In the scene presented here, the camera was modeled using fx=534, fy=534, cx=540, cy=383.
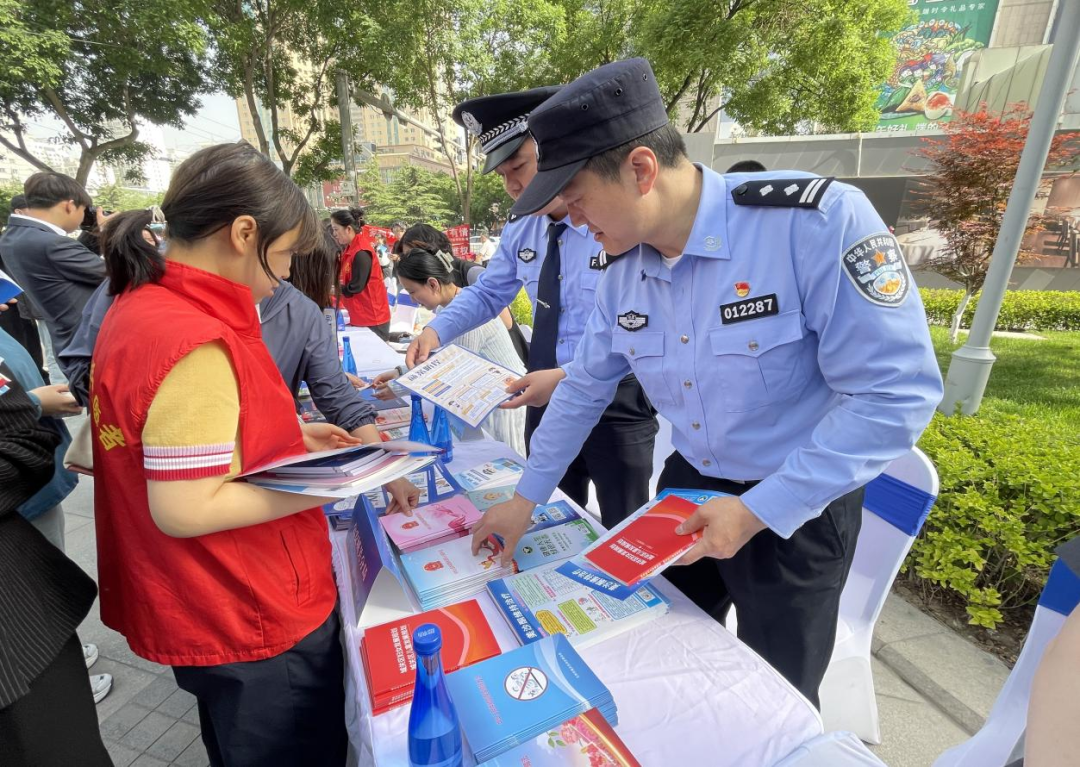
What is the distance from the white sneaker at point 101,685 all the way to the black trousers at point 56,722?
1.36 meters

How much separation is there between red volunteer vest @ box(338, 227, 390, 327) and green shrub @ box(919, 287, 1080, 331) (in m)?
8.73

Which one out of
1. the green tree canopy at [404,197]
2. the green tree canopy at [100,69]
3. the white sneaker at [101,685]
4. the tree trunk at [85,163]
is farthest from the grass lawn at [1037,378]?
the green tree canopy at [404,197]

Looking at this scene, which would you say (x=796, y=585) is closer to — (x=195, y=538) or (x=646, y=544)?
(x=646, y=544)

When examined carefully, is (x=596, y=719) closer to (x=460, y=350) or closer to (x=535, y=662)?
(x=535, y=662)

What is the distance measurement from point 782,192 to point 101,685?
3004mm

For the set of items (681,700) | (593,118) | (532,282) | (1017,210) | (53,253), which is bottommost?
(681,700)

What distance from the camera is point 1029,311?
8.80 meters

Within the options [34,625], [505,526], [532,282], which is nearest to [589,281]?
[532,282]

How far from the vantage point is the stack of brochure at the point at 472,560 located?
4.22ft

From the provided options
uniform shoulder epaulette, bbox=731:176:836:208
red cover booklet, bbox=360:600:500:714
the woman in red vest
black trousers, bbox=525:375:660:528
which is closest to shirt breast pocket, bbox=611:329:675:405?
uniform shoulder epaulette, bbox=731:176:836:208

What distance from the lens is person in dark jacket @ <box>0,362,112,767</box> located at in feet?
3.13

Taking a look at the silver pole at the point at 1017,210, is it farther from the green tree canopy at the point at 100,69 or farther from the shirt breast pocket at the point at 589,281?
the green tree canopy at the point at 100,69

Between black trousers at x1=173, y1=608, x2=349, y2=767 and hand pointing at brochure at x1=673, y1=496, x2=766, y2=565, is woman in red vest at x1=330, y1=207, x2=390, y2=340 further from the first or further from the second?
hand pointing at brochure at x1=673, y1=496, x2=766, y2=565

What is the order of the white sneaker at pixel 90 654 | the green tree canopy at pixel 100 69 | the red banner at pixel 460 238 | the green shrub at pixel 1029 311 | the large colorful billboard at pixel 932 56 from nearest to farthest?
the white sneaker at pixel 90 654
the green shrub at pixel 1029 311
the red banner at pixel 460 238
the green tree canopy at pixel 100 69
the large colorful billboard at pixel 932 56
